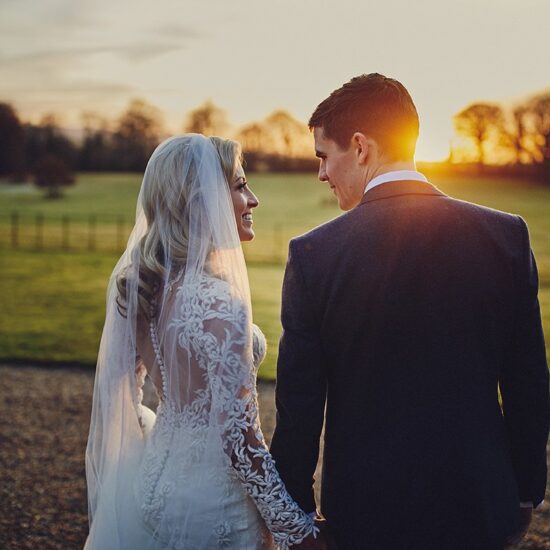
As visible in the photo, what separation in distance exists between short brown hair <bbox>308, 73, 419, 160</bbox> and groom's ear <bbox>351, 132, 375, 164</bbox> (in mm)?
15

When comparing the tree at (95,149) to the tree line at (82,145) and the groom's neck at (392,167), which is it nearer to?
the tree line at (82,145)

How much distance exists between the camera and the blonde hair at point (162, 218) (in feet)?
9.23

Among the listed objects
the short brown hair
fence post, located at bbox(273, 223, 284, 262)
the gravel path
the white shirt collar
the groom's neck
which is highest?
the short brown hair

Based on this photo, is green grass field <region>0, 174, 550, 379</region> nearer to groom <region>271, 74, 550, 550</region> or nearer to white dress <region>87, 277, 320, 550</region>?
white dress <region>87, 277, 320, 550</region>

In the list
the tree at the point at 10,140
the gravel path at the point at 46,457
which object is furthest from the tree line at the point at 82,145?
the gravel path at the point at 46,457

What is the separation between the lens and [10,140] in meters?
53.4

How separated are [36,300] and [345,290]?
15.1m

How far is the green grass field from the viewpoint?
11.9 metres

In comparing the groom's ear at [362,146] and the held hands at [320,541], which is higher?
the groom's ear at [362,146]

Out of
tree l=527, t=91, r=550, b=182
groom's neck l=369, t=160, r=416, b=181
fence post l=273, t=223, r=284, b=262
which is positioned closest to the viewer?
groom's neck l=369, t=160, r=416, b=181

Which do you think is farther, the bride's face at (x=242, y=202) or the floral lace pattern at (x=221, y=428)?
the bride's face at (x=242, y=202)

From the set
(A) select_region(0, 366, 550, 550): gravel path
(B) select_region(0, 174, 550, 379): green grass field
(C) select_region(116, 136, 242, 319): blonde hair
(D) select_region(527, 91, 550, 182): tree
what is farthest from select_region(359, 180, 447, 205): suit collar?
(D) select_region(527, 91, 550, 182): tree

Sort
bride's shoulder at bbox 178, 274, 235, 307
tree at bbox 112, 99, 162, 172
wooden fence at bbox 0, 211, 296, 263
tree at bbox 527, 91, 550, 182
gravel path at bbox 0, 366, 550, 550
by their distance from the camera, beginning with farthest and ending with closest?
1. tree at bbox 112, 99, 162, 172
2. tree at bbox 527, 91, 550, 182
3. wooden fence at bbox 0, 211, 296, 263
4. gravel path at bbox 0, 366, 550, 550
5. bride's shoulder at bbox 178, 274, 235, 307

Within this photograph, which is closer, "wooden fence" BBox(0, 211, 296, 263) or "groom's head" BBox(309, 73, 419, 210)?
"groom's head" BBox(309, 73, 419, 210)
